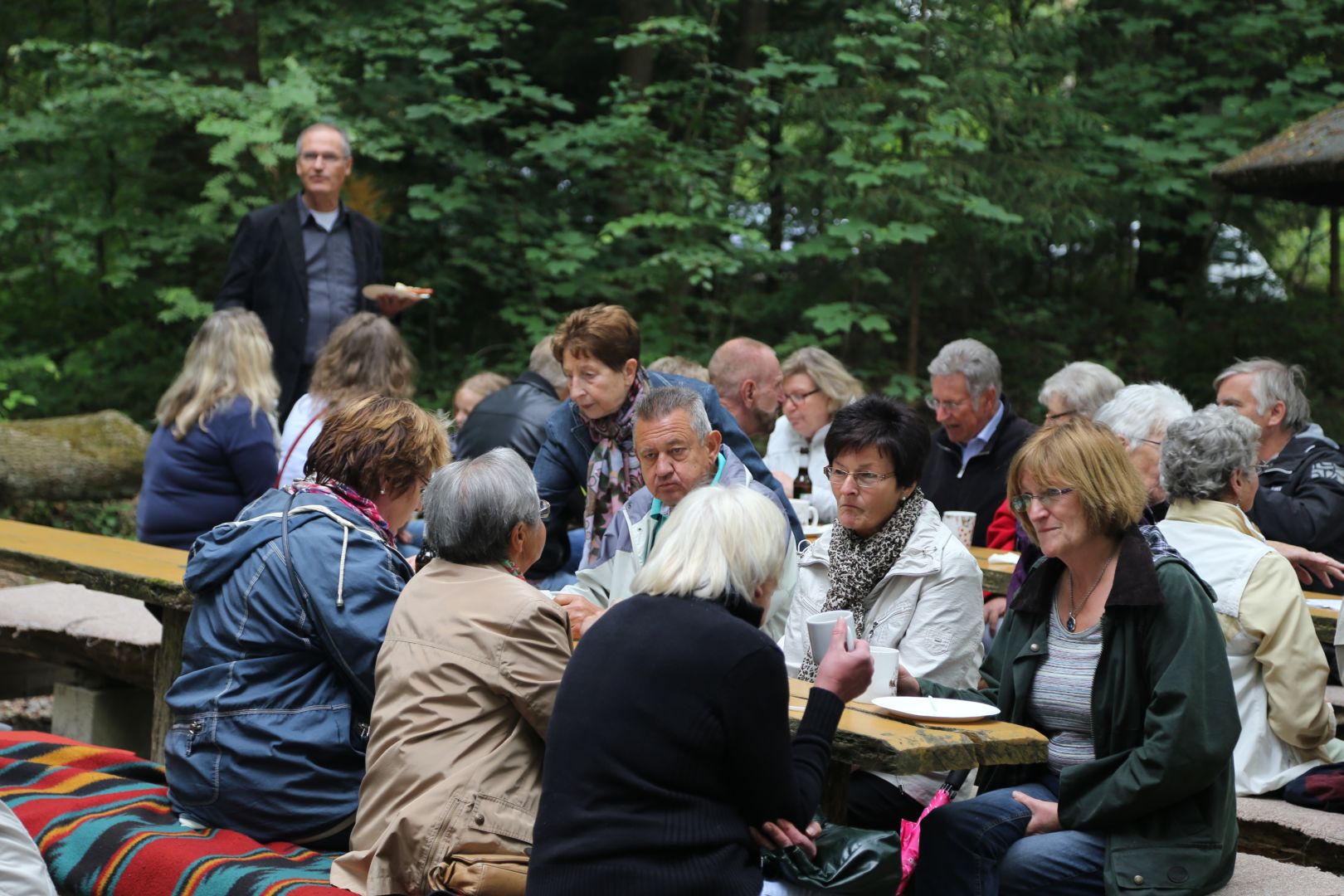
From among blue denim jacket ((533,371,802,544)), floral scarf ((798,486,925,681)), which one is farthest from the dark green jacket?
blue denim jacket ((533,371,802,544))

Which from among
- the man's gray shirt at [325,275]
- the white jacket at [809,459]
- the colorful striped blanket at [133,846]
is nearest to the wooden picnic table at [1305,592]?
the white jacket at [809,459]

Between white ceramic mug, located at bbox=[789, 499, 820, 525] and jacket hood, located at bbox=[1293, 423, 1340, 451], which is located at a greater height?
jacket hood, located at bbox=[1293, 423, 1340, 451]

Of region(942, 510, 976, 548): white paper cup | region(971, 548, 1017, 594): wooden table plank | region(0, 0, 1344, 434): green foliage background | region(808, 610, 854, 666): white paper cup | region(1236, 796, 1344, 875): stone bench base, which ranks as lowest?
region(1236, 796, 1344, 875): stone bench base

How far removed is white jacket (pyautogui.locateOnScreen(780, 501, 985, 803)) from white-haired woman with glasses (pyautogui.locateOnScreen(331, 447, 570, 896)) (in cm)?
106

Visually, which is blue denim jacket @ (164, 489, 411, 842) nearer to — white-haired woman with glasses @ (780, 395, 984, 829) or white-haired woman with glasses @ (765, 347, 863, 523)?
white-haired woman with glasses @ (780, 395, 984, 829)

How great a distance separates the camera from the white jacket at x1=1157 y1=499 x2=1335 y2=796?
396 cm

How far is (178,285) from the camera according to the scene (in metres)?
11.1

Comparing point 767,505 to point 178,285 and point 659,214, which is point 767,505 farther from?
point 178,285

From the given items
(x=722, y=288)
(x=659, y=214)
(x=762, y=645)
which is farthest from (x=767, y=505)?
(x=722, y=288)

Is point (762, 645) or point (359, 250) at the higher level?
point (359, 250)

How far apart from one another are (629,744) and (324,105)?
26.3ft

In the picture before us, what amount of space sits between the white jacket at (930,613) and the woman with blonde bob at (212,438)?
3119 millimetres

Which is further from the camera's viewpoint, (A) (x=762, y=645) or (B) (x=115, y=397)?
(B) (x=115, y=397)

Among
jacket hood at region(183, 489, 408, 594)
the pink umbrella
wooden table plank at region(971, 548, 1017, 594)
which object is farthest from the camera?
wooden table plank at region(971, 548, 1017, 594)
